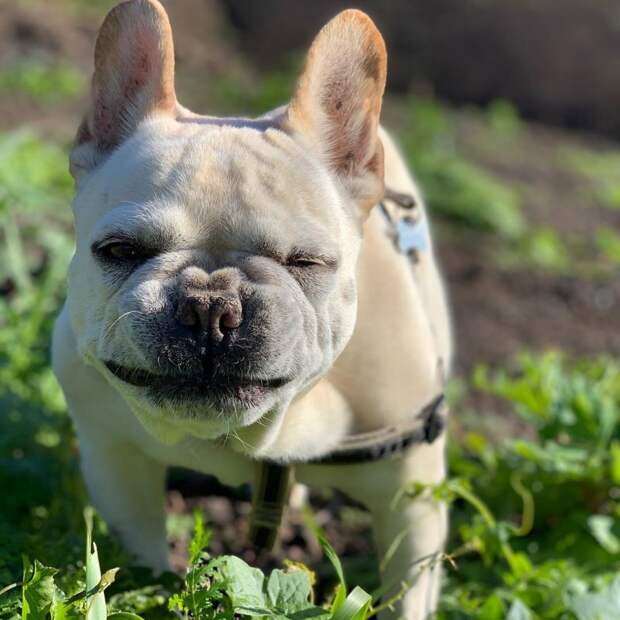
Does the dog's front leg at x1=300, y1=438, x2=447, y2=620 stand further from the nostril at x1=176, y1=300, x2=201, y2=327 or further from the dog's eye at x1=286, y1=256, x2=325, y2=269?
the nostril at x1=176, y1=300, x2=201, y2=327

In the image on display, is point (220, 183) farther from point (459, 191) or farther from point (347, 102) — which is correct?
point (459, 191)

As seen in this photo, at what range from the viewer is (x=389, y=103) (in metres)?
9.07

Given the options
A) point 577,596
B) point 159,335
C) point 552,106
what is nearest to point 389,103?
point 552,106

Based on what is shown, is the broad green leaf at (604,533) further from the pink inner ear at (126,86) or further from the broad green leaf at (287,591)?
the pink inner ear at (126,86)

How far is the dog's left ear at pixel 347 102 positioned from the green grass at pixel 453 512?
0.75 m

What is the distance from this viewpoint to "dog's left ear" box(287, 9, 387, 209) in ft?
7.29

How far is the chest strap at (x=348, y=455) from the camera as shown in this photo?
2.39 m

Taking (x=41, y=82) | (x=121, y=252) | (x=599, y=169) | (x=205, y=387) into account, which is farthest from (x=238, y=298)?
(x=599, y=169)

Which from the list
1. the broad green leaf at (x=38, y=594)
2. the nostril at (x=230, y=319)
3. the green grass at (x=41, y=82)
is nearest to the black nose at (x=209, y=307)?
the nostril at (x=230, y=319)

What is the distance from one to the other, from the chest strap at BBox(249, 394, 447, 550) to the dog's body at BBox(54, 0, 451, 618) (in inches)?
1.2

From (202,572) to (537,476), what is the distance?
1.61 m

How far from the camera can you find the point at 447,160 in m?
6.74

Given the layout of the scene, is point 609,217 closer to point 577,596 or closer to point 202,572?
point 577,596

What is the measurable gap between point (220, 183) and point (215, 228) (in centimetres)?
9
